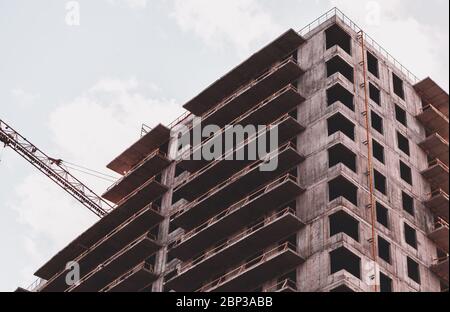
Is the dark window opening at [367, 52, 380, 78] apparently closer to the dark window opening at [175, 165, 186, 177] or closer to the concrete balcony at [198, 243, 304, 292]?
the dark window opening at [175, 165, 186, 177]

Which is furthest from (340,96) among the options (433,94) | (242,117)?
(433,94)

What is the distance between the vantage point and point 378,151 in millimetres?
67062

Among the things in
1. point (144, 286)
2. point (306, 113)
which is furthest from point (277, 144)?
point (144, 286)

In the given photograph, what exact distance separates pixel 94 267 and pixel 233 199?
16.6 metres

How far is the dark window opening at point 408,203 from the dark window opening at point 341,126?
5.39m

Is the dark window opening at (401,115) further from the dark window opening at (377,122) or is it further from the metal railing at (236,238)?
the metal railing at (236,238)

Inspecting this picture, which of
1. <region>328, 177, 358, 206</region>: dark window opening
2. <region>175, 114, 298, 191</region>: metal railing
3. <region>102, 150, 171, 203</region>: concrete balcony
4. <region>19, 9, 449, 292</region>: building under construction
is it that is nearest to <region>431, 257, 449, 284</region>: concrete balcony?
<region>19, 9, 449, 292</region>: building under construction

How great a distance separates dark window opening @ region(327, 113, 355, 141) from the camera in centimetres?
6569

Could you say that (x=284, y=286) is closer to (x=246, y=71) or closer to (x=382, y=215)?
(x=382, y=215)

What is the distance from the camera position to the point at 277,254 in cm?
6009

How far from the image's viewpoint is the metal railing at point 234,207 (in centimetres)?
6544

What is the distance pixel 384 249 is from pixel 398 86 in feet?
54.8

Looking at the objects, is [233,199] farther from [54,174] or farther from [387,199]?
[54,174]

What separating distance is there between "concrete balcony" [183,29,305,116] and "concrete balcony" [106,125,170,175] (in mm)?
3852
